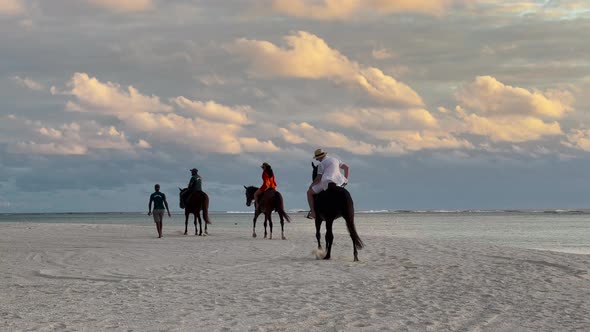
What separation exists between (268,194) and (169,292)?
1327cm

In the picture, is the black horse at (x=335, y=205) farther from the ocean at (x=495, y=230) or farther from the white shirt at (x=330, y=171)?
the ocean at (x=495, y=230)

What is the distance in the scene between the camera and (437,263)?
16.5m

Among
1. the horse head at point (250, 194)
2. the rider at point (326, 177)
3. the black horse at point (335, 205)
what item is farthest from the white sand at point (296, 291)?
the horse head at point (250, 194)

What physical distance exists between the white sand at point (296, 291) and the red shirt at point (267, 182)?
5166mm

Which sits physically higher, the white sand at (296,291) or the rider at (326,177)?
the rider at (326,177)

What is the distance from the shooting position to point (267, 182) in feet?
82.3

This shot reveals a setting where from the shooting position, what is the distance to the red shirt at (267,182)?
82.2 feet

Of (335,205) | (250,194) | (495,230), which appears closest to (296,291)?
(335,205)

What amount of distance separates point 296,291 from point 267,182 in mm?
13402

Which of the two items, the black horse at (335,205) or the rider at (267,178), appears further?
the rider at (267,178)

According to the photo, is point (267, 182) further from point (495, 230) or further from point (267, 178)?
point (495, 230)

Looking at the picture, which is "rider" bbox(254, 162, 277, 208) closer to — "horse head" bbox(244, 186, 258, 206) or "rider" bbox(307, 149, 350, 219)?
"horse head" bbox(244, 186, 258, 206)

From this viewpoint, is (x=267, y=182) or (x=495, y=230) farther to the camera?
(x=495, y=230)

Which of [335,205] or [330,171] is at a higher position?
[330,171]
